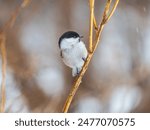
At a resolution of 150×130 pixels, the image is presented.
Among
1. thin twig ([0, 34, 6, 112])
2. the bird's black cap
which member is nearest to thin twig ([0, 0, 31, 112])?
thin twig ([0, 34, 6, 112])

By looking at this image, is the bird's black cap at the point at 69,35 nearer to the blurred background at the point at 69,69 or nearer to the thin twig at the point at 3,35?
the blurred background at the point at 69,69

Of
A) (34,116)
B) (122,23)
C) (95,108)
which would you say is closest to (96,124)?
(95,108)

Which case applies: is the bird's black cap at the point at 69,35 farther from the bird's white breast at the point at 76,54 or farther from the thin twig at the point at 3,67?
the thin twig at the point at 3,67

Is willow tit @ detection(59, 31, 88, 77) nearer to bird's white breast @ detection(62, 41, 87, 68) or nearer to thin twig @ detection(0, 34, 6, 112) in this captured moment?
bird's white breast @ detection(62, 41, 87, 68)

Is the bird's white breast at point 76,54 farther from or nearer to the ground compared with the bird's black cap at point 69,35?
Answer: nearer to the ground

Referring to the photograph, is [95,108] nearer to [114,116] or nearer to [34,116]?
[114,116]

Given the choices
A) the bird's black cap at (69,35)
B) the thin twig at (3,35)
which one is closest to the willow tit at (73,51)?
the bird's black cap at (69,35)
